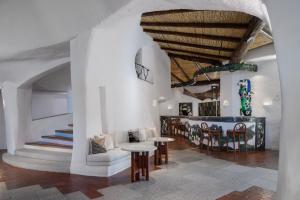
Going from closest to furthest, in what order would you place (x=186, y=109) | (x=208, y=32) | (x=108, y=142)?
1. (x=108, y=142)
2. (x=208, y=32)
3. (x=186, y=109)

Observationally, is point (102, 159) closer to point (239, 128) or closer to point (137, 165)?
point (137, 165)

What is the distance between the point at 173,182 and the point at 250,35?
4.27 metres

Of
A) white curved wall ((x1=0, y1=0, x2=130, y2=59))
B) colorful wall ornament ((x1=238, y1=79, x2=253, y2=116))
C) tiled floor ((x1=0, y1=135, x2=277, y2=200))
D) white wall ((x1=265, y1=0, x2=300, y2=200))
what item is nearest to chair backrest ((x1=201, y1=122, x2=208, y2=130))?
tiled floor ((x1=0, y1=135, x2=277, y2=200))

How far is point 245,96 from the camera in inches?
344

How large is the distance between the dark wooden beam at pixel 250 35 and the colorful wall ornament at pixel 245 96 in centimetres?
108

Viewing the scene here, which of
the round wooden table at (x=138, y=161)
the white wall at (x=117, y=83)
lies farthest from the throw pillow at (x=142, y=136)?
the round wooden table at (x=138, y=161)

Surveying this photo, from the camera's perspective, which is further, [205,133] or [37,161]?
[205,133]

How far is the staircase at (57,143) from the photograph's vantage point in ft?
19.6

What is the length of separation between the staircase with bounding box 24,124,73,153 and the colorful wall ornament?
22.4ft

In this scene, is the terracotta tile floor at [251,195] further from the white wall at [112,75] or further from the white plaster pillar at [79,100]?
the white plaster pillar at [79,100]

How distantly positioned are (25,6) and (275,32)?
4.50 m

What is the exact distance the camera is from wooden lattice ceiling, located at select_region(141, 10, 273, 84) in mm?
5617

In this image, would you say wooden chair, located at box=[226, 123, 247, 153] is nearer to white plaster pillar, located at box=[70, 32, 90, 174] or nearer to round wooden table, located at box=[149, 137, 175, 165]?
round wooden table, located at box=[149, 137, 175, 165]

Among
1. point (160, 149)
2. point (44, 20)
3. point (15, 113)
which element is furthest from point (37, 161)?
point (44, 20)
